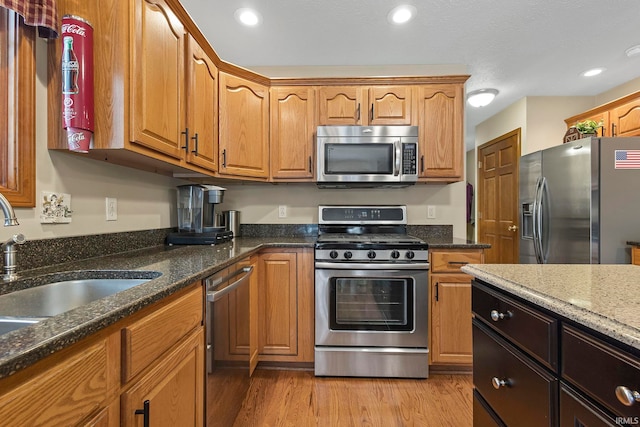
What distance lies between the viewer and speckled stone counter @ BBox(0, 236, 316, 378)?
480 mm

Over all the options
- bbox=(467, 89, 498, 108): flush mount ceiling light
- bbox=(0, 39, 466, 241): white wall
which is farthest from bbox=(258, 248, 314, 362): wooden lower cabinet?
bbox=(467, 89, 498, 108): flush mount ceiling light

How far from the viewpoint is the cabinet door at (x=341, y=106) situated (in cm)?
238

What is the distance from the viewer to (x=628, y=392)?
54cm

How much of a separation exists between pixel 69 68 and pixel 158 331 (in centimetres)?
102

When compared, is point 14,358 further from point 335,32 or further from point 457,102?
point 457,102

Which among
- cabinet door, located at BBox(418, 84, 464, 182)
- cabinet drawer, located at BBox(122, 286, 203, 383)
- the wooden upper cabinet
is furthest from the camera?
cabinet door, located at BBox(418, 84, 464, 182)

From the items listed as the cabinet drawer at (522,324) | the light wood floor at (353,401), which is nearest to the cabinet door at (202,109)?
the light wood floor at (353,401)

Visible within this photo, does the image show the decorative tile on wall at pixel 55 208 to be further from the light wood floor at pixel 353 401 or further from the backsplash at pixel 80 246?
the light wood floor at pixel 353 401

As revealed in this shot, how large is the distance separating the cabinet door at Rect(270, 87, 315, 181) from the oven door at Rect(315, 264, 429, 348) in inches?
33.8

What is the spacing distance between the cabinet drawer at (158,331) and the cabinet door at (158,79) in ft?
2.36

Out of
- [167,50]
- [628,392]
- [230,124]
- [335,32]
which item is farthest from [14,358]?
[335,32]

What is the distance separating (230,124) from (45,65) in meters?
1.11

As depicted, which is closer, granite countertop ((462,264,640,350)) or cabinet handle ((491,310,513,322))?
granite countertop ((462,264,640,350))

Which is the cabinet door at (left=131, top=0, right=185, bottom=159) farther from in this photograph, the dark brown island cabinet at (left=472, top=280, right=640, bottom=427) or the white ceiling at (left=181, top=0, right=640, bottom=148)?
the dark brown island cabinet at (left=472, top=280, right=640, bottom=427)
